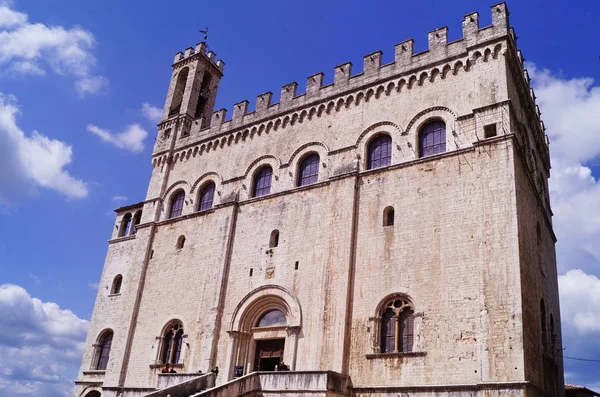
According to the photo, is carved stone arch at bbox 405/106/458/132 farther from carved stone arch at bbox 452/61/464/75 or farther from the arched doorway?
the arched doorway

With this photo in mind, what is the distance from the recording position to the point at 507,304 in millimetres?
15570

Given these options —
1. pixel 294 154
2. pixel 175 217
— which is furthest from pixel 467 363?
pixel 175 217

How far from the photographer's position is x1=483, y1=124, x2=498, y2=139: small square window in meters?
18.4

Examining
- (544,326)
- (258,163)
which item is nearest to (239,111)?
(258,163)

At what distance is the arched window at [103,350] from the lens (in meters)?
27.5

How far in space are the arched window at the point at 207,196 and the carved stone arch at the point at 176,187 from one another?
3.32 feet

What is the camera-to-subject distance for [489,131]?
1853cm

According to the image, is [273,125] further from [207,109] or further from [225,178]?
[207,109]

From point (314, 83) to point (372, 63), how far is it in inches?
117

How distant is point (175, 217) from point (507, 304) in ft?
54.7

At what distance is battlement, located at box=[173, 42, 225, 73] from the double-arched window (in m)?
15.7

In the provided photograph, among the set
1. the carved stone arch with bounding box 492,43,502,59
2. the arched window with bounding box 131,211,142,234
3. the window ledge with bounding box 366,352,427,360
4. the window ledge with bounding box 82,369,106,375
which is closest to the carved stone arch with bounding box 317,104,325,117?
the carved stone arch with bounding box 492,43,502,59

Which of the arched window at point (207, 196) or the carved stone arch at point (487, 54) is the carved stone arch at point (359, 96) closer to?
the carved stone arch at point (487, 54)

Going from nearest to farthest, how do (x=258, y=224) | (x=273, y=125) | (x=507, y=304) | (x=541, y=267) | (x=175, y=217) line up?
1. (x=507, y=304)
2. (x=541, y=267)
3. (x=258, y=224)
4. (x=273, y=125)
5. (x=175, y=217)
